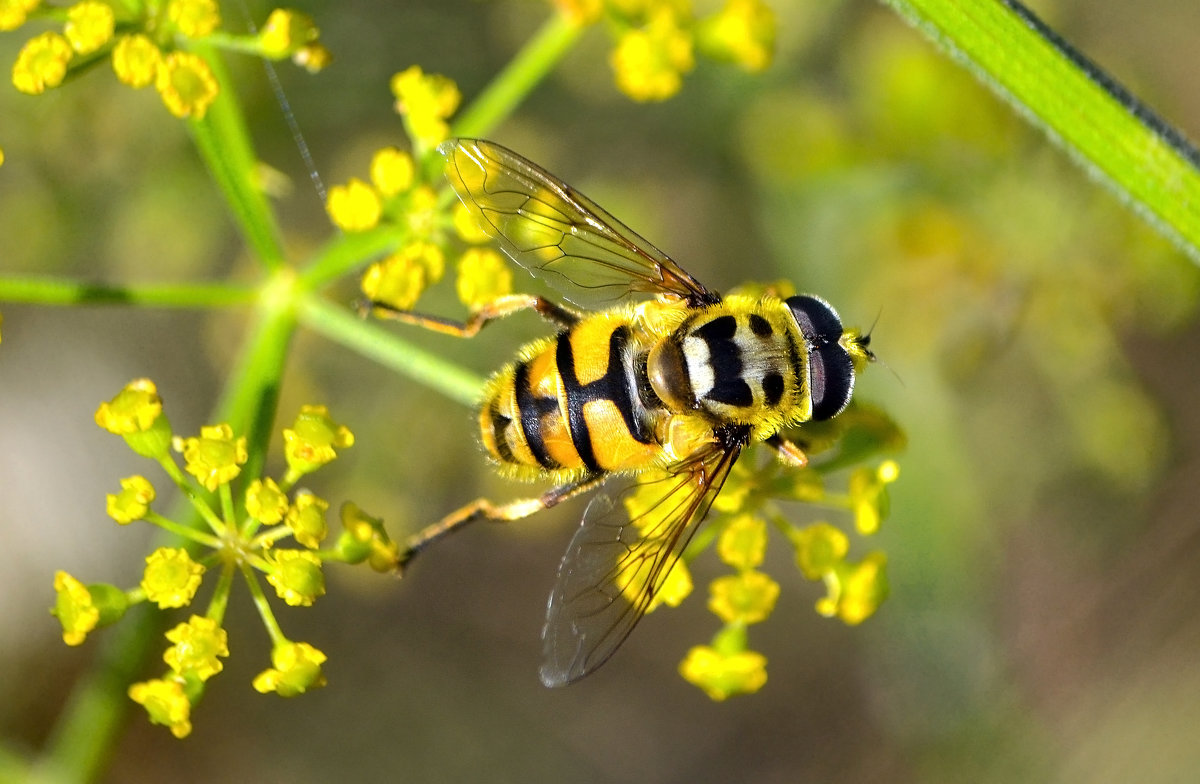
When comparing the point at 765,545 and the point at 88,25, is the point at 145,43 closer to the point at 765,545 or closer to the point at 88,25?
the point at 88,25

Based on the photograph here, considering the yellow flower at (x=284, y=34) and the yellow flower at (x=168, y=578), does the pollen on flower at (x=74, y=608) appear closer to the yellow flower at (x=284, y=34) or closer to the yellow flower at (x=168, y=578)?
the yellow flower at (x=168, y=578)

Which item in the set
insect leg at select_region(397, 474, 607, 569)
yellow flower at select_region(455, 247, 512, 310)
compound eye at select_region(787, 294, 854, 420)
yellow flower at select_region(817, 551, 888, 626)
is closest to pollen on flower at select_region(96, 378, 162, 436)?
insect leg at select_region(397, 474, 607, 569)

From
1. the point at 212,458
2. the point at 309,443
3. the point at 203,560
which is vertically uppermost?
the point at 309,443

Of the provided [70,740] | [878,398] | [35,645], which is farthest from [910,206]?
[35,645]

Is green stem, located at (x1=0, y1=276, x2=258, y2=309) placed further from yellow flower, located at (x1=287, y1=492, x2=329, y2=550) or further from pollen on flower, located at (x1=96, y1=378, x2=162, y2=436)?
yellow flower, located at (x1=287, y1=492, x2=329, y2=550)

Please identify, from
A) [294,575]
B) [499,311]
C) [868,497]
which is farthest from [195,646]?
[868,497]

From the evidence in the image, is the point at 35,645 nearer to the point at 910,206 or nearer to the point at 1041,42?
the point at 910,206
